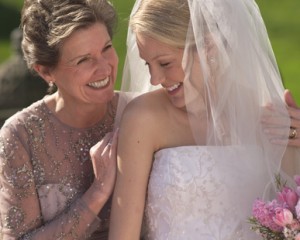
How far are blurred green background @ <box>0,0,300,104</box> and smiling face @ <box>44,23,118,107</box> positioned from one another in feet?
20.9

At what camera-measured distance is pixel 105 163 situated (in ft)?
16.5

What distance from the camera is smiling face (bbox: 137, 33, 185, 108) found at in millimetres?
4836

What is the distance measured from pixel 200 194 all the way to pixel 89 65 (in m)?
0.95

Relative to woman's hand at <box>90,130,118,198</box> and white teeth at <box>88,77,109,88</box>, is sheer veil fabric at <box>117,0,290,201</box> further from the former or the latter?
woman's hand at <box>90,130,118,198</box>

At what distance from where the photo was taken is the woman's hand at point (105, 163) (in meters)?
5.00

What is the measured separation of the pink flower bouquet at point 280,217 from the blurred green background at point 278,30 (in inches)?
276

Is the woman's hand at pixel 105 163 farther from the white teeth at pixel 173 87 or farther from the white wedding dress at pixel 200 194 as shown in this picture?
the white teeth at pixel 173 87

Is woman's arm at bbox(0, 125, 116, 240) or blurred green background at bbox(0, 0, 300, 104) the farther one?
blurred green background at bbox(0, 0, 300, 104)

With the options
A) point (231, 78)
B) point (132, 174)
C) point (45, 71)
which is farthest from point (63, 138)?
point (231, 78)

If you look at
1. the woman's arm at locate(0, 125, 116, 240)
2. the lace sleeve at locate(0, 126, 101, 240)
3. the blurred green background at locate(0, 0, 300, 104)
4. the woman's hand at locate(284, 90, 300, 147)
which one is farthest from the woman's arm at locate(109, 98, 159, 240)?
the blurred green background at locate(0, 0, 300, 104)

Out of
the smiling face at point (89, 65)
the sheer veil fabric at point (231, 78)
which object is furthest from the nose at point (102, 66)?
the sheer veil fabric at point (231, 78)

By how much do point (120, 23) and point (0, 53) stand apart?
7.90 m

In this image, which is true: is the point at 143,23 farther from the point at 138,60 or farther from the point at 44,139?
the point at 44,139

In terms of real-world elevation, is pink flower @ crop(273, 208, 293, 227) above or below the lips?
→ below
